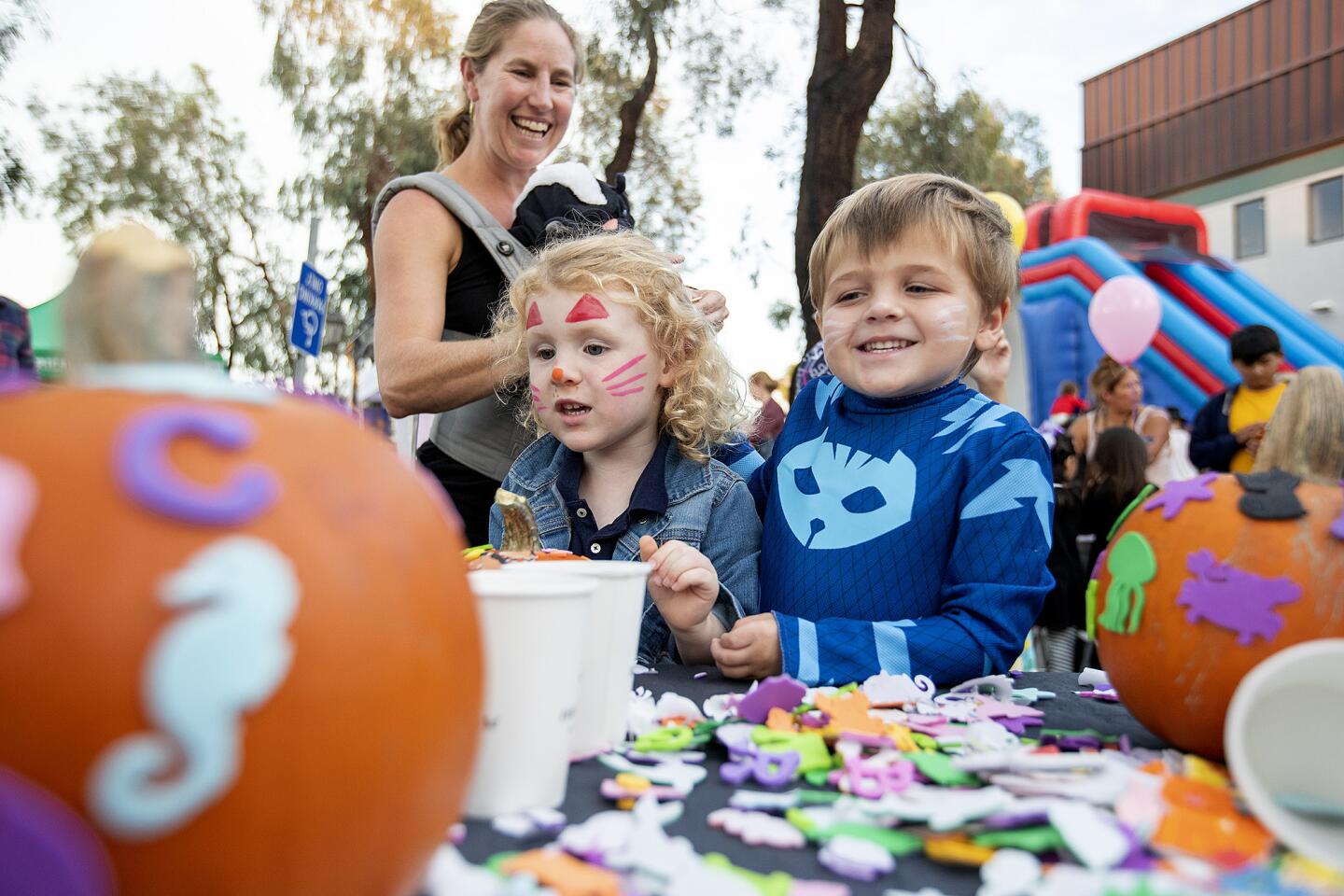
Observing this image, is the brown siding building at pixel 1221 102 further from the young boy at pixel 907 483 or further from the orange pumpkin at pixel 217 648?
the orange pumpkin at pixel 217 648

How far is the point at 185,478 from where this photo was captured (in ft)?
1.82

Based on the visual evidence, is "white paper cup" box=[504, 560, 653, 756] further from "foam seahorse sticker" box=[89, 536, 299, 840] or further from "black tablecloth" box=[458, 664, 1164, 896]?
"foam seahorse sticker" box=[89, 536, 299, 840]

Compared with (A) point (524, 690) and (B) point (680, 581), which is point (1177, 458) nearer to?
(B) point (680, 581)

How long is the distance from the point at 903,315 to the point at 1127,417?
5200 mm

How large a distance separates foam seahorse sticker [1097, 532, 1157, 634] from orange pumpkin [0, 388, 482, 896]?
813 millimetres

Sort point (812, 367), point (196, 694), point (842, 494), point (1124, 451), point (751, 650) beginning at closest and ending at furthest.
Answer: point (196, 694) < point (751, 650) < point (842, 494) < point (812, 367) < point (1124, 451)

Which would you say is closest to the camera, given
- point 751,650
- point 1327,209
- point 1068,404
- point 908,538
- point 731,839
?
point 731,839

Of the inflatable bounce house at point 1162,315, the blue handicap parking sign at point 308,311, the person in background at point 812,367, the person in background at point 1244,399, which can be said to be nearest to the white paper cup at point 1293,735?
the person in background at point 812,367

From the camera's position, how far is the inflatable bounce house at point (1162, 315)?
1038 cm

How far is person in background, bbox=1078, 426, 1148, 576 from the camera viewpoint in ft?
16.2

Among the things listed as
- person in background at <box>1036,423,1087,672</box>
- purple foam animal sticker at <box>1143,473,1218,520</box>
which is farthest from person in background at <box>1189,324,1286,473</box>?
purple foam animal sticker at <box>1143,473,1218,520</box>

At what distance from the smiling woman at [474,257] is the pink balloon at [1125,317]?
25.9ft

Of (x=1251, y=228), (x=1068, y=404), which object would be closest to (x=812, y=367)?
(x=1068, y=404)

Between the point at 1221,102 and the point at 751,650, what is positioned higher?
the point at 1221,102
